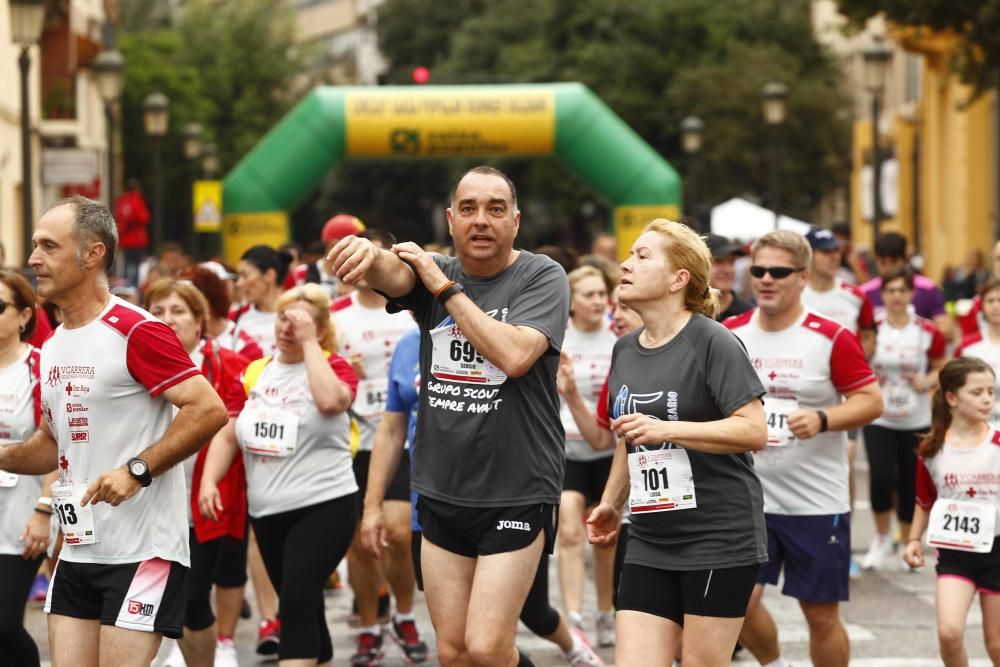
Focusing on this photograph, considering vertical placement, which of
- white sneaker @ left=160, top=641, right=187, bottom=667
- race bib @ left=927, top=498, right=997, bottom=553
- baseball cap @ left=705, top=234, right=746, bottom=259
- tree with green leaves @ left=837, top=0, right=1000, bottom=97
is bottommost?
white sneaker @ left=160, top=641, right=187, bottom=667

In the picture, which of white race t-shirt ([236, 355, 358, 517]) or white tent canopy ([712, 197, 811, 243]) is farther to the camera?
white tent canopy ([712, 197, 811, 243])

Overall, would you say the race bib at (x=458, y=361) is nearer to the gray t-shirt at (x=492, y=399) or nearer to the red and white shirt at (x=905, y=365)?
the gray t-shirt at (x=492, y=399)

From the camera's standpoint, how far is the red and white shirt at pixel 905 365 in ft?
41.2

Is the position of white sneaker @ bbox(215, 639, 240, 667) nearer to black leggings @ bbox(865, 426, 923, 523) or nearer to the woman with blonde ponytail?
the woman with blonde ponytail

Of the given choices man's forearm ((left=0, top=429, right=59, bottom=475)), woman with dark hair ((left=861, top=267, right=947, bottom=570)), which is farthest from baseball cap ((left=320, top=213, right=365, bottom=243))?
man's forearm ((left=0, top=429, right=59, bottom=475))

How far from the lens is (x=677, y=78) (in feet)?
180

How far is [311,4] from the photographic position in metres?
123

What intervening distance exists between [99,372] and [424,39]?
70.6 m

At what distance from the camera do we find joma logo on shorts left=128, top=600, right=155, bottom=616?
5953 millimetres

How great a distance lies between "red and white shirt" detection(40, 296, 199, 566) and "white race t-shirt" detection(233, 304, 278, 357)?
16.5 ft

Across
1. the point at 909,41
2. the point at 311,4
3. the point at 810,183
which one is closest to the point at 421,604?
the point at 909,41

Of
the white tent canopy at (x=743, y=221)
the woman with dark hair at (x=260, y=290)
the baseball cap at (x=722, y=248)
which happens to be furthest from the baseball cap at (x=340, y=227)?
the white tent canopy at (x=743, y=221)

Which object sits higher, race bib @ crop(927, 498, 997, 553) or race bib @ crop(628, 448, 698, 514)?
race bib @ crop(628, 448, 698, 514)

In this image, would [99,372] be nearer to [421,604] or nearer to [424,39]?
[421,604]
